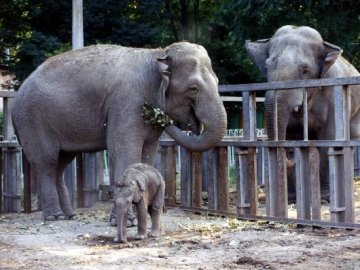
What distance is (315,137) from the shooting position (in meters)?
12.2

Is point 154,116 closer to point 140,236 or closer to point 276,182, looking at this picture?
point 276,182

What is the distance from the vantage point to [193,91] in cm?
965

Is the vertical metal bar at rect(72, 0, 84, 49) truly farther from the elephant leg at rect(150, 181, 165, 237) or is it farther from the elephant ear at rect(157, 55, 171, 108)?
the elephant leg at rect(150, 181, 165, 237)

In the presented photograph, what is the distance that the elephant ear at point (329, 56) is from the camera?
37.9ft

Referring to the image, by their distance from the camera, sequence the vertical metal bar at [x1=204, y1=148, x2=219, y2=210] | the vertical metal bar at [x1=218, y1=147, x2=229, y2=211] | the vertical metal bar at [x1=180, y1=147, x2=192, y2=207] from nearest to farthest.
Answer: the vertical metal bar at [x1=218, y1=147, x2=229, y2=211] → the vertical metal bar at [x1=204, y1=148, x2=219, y2=210] → the vertical metal bar at [x1=180, y1=147, x2=192, y2=207]

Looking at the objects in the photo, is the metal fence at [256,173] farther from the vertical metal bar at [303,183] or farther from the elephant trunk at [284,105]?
the elephant trunk at [284,105]

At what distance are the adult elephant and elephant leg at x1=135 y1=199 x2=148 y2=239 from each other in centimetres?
133

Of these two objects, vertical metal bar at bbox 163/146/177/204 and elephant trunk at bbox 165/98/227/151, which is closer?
elephant trunk at bbox 165/98/227/151

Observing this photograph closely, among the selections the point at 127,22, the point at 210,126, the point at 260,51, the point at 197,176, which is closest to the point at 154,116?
the point at 210,126

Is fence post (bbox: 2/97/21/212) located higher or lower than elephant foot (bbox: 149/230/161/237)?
higher

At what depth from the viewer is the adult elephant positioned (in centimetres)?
966

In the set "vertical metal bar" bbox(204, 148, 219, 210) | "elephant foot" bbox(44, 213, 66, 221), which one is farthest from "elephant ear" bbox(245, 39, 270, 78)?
"elephant foot" bbox(44, 213, 66, 221)

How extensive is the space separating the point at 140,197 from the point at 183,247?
709 millimetres

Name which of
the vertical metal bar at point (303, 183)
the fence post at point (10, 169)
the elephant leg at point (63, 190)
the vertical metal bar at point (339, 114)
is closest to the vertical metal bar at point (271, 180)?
the vertical metal bar at point (303, 183)
